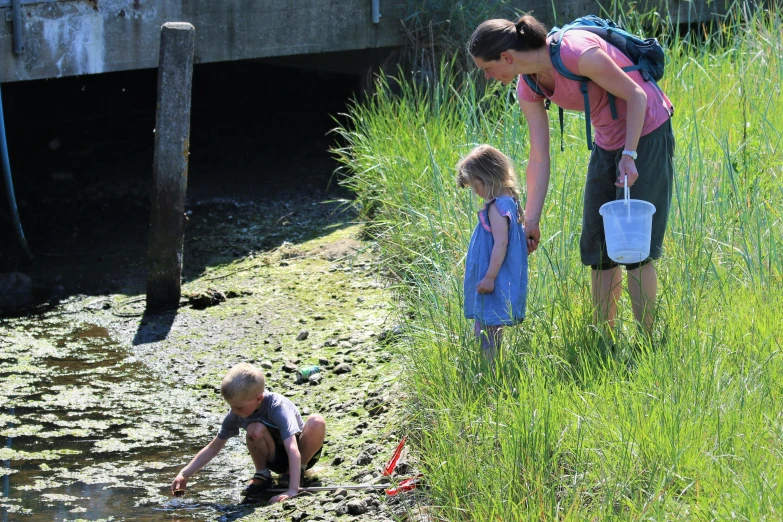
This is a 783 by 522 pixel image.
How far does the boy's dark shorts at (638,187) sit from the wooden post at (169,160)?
3.34 meters

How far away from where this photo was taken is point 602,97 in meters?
3.85

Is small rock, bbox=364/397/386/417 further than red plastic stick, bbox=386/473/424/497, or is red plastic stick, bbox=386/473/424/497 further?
small rock, bbox=364/397/386/417

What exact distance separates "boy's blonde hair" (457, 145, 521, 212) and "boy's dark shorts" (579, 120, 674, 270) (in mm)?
346

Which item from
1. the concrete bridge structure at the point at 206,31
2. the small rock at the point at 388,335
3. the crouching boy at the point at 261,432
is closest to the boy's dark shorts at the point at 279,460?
the crouching boy at the point at 261,432

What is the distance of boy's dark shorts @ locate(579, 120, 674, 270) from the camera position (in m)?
3.87

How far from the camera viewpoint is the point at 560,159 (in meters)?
5.75

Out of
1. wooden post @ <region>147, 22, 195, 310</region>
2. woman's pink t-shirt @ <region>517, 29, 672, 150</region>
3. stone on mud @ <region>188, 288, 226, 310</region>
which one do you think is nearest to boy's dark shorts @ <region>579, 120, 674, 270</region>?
woman's pink t-shirt @ <region>517, 29, 672, 150</region>

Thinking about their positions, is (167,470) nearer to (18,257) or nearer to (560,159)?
(560,159)

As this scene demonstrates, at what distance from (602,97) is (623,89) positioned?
0.17m

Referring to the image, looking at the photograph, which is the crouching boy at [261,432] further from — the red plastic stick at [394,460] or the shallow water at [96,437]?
the red plastic stick at [394,460]

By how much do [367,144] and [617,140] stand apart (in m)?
3.45

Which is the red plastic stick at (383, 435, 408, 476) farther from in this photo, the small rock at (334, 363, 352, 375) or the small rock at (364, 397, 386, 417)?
the small rock at (334, 363, 352, 375)

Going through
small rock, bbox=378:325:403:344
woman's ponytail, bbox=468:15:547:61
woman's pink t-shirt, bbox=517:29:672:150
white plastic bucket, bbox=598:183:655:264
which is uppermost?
woman's ponytail, bbox=468:15:547:61

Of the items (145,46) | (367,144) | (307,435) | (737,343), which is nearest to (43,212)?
(145,46)
